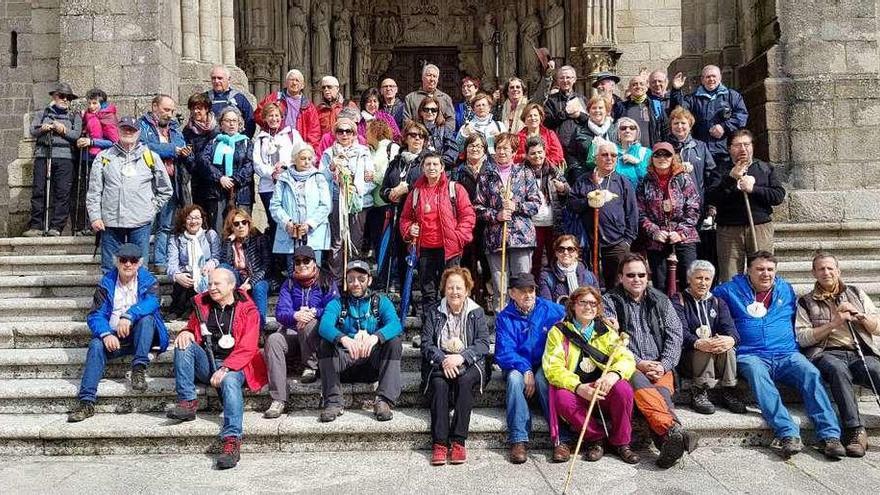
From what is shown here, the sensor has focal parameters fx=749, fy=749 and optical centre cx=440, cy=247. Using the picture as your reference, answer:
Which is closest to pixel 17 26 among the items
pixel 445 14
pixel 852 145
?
pixel 445 14

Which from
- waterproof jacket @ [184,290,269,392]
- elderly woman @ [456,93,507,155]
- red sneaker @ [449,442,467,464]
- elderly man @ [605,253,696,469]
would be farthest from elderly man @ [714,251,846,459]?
waterproof jacket @ [184,290,269,392]

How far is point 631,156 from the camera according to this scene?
666 centimetres

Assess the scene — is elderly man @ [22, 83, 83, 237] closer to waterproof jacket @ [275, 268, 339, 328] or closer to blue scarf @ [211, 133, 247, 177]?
blue scarf @ [211, 133, 247, 177]

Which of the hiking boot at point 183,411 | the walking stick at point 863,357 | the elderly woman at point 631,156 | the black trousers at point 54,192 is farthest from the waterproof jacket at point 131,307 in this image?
the walking stick at point 863,357

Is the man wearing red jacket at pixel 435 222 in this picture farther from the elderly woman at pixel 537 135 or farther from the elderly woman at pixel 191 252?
the elderly woman at pixel 191 252

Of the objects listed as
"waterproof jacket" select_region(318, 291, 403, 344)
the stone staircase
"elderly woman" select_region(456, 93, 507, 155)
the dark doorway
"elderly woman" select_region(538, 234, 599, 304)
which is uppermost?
the dark doorway

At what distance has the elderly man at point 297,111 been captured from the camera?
25.0 feet

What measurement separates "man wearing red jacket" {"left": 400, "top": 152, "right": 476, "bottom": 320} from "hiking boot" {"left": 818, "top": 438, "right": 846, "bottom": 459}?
2925 millimetres

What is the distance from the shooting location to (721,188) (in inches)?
255

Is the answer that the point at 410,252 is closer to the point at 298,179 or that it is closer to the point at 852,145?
the point at 298,179

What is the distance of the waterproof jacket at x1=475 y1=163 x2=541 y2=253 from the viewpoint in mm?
6156

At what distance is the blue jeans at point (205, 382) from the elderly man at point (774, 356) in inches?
138

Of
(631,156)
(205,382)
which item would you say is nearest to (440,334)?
(205,382)

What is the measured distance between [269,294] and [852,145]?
21.7 ft
